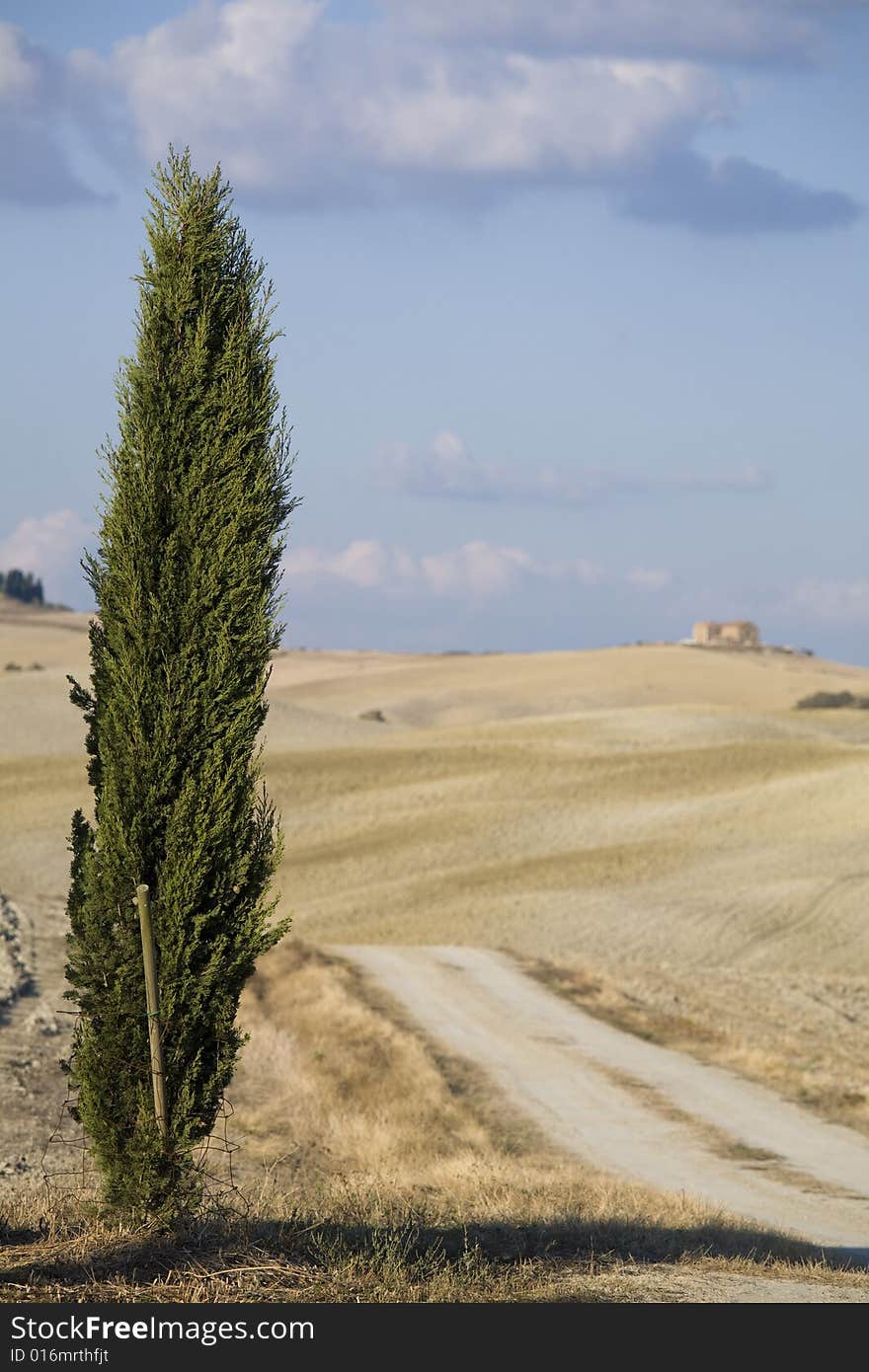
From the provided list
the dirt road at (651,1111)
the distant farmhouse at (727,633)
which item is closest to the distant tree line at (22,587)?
the distant farmhouse at (727,633)

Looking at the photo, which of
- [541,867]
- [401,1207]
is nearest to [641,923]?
[541,867]

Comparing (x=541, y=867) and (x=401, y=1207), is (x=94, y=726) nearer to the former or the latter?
(x=401, y=1207)

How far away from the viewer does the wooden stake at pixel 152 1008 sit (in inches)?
368

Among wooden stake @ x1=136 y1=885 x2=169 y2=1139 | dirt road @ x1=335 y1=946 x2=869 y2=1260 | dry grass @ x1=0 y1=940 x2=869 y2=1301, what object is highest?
wooden stake @ x1=136 y1=885 x2=169 y2=1139

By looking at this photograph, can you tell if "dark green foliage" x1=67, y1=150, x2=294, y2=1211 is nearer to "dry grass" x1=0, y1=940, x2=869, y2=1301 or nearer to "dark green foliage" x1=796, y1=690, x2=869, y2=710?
"dry grass" x1=0, y1=940, x2=869, y2=1301

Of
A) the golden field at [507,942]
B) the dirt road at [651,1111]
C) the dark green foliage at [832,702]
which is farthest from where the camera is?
the dark green foliage at [832,702]

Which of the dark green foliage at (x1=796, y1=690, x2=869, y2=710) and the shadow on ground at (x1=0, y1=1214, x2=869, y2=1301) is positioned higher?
the dark green foliage at (x1=796, y1=690, x2=869, y2=710)

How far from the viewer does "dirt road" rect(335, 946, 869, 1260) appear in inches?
652

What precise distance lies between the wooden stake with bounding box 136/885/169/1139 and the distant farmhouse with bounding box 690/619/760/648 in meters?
173

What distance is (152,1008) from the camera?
31.1 ft

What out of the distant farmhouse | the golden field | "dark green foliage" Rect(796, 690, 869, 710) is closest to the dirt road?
the golden field

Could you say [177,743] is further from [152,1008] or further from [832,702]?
[832,702]

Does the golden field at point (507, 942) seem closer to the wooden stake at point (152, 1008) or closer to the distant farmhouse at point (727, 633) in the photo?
the wooden stake at point (152, 1008)

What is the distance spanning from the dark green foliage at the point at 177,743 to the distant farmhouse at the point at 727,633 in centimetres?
17247
